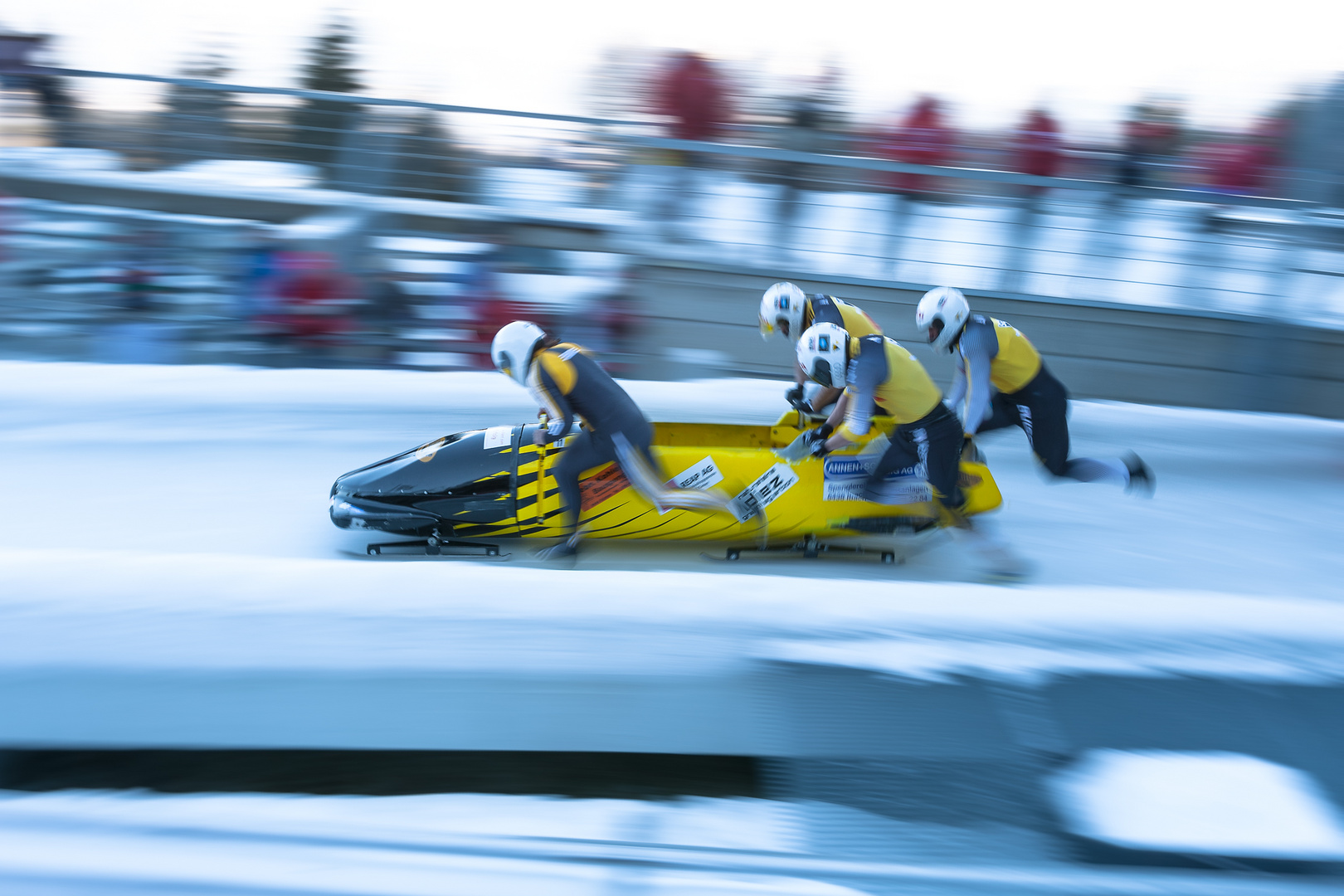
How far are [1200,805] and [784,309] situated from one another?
226cm

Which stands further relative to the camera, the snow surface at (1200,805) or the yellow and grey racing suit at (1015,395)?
the yellow and grey racing suit at (1015,395)

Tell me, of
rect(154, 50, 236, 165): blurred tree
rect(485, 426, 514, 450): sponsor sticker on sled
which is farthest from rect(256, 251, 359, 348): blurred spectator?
rect(485, 426, 514, 450): sponsor sticker on sled

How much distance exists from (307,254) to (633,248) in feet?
6.45

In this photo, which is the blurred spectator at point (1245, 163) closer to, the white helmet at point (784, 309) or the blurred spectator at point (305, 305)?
the white helmet at point (784, 309)

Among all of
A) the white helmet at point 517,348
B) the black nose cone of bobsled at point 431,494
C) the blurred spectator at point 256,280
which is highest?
the white helmet at point 517,348

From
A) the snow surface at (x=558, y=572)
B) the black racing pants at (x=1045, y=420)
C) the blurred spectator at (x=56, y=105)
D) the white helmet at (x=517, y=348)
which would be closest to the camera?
the snow surface at (x=558, y=572)

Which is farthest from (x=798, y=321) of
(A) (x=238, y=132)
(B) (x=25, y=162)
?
(B) (x=25, y=162)

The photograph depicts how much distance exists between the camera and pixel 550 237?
6574mm

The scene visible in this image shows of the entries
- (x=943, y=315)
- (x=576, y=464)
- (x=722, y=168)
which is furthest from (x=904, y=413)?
(x=722, y=168)

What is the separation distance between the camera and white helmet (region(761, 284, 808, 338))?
397 centimetres

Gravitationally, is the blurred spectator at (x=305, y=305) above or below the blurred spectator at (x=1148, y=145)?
below

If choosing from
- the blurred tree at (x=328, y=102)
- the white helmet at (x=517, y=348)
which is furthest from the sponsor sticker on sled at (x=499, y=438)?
the blurred tree at (x=328, y=102)

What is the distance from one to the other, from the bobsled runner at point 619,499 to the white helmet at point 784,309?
63 cm

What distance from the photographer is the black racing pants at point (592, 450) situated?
338 cm
